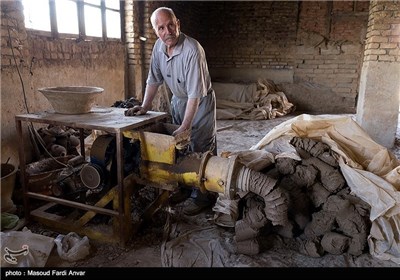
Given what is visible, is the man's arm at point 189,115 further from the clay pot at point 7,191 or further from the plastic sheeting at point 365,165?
the clay pot at point 7,191

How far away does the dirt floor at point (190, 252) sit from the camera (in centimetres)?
237

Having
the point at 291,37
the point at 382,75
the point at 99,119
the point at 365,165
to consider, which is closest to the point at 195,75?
the point at 99,119

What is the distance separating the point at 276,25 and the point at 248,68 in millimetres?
1417

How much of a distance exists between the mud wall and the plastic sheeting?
270 cm

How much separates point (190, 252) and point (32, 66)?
2.98 metres

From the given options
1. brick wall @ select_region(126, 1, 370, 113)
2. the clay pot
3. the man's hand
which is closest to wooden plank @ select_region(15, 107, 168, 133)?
the man's hand

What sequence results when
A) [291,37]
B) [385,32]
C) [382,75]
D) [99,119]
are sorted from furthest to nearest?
1. [291,37]
2. [382,75]
3. [385,32]
4. [99,119]

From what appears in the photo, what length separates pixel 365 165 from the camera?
284cm

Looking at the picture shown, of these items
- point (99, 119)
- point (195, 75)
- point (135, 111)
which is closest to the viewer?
point (99, 119)

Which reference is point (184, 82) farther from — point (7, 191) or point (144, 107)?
point (7, 191)

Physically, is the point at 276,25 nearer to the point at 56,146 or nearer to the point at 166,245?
the point at 56,146

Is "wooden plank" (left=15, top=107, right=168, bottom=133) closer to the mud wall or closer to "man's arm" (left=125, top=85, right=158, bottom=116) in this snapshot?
"man's arm" (left=125, top=85, right=158, bottom=116)

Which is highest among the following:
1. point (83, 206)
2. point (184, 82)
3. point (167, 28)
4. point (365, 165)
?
point (167, 28)

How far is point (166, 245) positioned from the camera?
2545 mm
